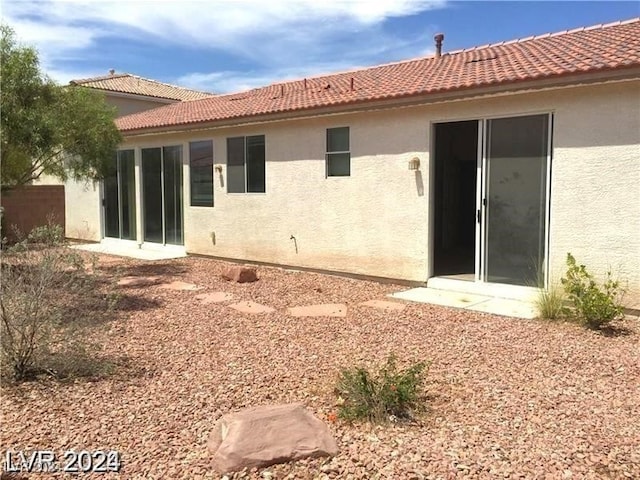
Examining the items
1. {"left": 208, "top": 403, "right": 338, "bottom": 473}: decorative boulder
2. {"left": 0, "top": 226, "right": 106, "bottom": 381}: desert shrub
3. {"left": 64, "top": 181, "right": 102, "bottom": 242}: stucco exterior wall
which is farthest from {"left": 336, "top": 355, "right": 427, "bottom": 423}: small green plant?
{"left": 64, "top": 181, "right": 102, "bottom": 242}: stucco exterior wall

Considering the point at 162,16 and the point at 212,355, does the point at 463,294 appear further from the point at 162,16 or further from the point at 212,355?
the point at 162,16

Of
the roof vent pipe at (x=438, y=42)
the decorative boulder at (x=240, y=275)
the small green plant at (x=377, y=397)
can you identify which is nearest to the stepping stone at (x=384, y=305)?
the decorative boulder at (x=240, y=275)

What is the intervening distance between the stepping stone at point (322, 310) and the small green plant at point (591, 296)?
3175 mm

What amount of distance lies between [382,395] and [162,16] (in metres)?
9.77

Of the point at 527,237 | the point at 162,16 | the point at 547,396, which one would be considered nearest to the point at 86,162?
the point at 162,16

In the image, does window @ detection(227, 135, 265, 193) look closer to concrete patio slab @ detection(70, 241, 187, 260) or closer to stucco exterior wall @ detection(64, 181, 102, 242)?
concrete patio slab @ detection(70, 241, 187, 260)

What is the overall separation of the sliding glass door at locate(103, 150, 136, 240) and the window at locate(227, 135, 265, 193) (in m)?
4.27

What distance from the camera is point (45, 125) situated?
900cm

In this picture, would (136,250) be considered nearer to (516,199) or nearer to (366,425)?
(516,199)

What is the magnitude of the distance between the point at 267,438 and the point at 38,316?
8.64 feet

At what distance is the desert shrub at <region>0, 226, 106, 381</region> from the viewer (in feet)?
15.9

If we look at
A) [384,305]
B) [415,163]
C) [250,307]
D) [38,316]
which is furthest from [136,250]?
[38,316]

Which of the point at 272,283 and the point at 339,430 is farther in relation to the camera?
the point at 272,283

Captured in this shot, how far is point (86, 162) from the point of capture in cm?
1074
